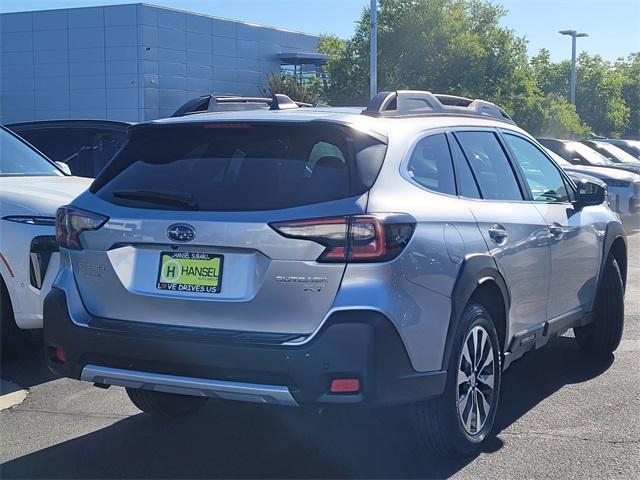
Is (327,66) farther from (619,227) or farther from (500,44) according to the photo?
(619,227)

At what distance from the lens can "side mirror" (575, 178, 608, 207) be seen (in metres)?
6.00

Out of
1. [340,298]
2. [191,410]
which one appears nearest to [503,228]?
[340,298]

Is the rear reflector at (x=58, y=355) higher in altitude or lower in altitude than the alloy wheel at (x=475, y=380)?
higher

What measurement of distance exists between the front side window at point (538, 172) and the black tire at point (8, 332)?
3.59m

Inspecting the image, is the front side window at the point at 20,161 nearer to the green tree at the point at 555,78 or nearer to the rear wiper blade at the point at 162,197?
the rear wiper blade at the point at 162,197

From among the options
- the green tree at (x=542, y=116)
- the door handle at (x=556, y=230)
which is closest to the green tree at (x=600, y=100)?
the green tree at (x=542, y=116)

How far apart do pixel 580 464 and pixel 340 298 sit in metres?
1.68

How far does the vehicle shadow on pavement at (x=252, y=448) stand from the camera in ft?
14.1

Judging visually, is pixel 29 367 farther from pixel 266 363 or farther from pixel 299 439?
pixel 266 363

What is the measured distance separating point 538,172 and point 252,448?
8.85ft

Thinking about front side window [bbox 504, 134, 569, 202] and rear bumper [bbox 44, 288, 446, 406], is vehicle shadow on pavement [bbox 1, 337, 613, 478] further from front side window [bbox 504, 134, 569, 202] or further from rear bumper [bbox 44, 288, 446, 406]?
front side window [bbox 504, 134, 569, 202]

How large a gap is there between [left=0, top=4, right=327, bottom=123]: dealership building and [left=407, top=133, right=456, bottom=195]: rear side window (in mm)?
41812

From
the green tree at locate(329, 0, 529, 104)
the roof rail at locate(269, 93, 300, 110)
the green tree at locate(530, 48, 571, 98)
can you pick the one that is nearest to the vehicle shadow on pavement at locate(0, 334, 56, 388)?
the roof rail at locate(269, 93, 300, 110)

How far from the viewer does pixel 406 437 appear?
483cm
